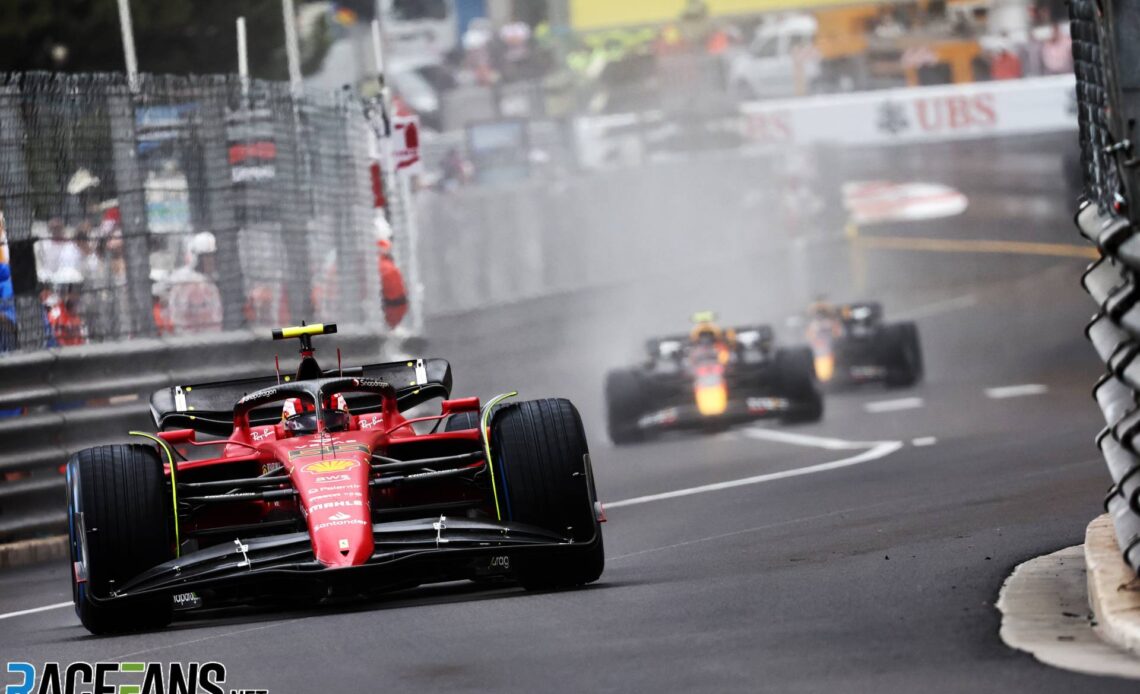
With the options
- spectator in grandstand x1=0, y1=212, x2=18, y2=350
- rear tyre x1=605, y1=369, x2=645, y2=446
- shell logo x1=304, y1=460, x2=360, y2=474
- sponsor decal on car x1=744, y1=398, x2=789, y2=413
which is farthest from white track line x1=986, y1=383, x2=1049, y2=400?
shell logo x1=304, y1=460, x2=360, y2=474

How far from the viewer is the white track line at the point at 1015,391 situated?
2098 centimetres

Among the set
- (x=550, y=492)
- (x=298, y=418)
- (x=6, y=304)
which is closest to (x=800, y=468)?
(x=6, y=304)

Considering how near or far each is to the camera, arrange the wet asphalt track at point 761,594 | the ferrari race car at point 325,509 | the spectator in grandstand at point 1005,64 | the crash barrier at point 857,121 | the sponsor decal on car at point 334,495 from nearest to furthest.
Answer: the wet asphalt track at point 761,594
the ferrari race car at point 325,509
the sponsor decal on car at point 334,495
the crash barrier at point 857,121
the spectator in grandstand at point 1005,64

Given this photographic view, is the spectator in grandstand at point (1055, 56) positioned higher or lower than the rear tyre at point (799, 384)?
higher

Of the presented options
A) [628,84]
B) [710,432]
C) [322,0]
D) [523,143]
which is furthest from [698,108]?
[710,432]

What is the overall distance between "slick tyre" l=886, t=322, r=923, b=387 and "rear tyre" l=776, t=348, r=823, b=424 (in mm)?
3981

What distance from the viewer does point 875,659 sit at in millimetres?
6199

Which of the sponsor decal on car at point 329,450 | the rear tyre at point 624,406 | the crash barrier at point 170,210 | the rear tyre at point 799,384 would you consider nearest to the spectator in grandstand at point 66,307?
the crash barrier at point 170,210

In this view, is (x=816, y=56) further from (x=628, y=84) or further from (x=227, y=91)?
(x=227, y=91)

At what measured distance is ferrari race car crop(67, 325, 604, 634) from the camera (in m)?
8.30

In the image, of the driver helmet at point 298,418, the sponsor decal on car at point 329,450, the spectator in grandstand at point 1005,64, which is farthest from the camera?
the spectator in grandstand at point 1005,64

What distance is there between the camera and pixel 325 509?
8.38 meters

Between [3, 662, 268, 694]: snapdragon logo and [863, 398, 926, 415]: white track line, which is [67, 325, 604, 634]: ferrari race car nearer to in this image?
[3, 662, 268, 694]: snapdragon logo

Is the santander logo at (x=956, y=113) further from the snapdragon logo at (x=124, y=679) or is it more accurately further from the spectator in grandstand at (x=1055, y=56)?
the snapdragon logo at (x=124, y=679)
